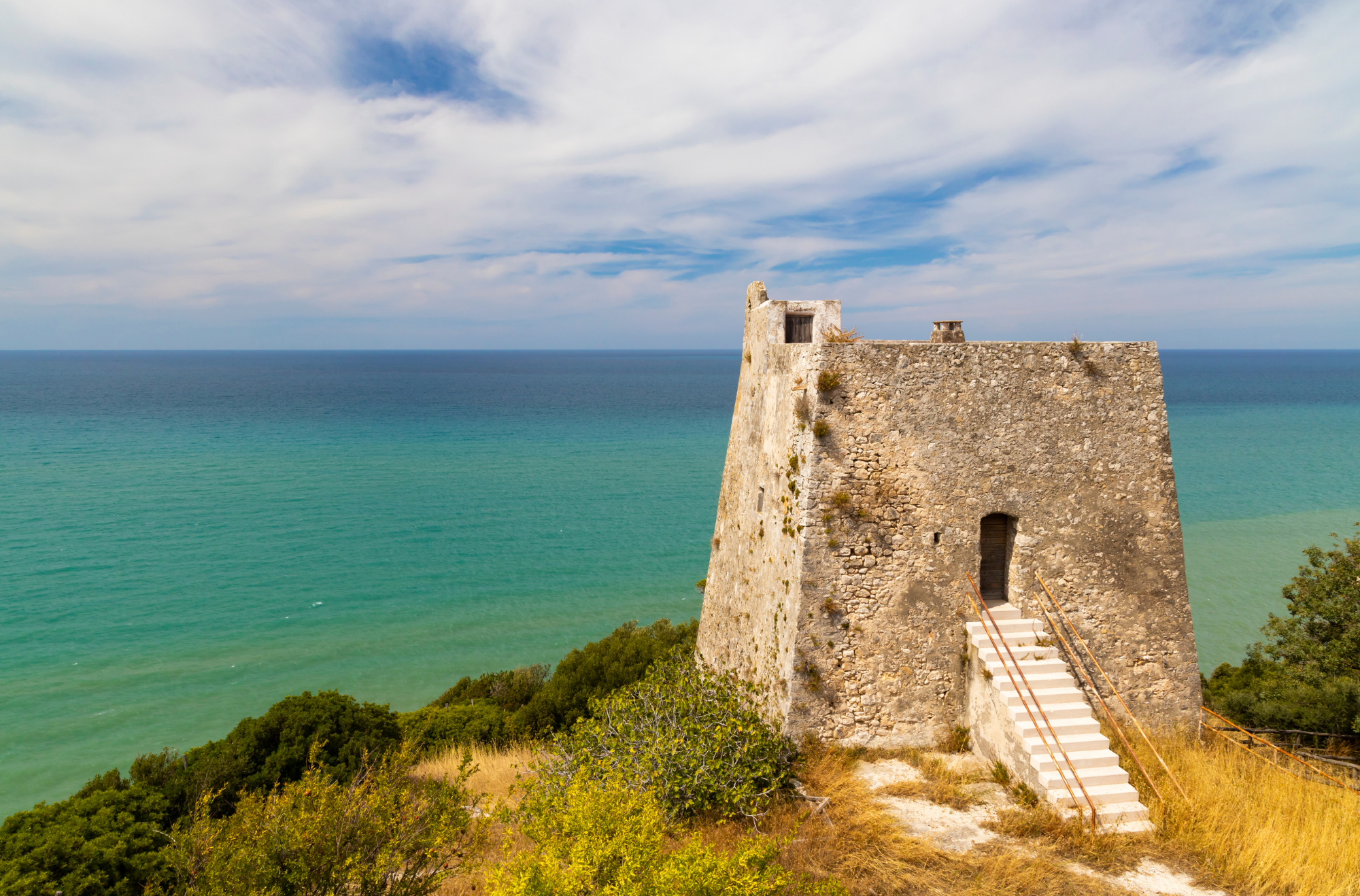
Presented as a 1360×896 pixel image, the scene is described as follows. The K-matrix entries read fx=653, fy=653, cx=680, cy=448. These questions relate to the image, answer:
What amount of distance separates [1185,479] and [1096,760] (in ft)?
186

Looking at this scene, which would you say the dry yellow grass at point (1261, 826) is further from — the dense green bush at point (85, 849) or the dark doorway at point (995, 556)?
the dense green bush at point (85, 849)

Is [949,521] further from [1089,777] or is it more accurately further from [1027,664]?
[1089,777]

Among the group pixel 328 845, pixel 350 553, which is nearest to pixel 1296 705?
pixel 328 845

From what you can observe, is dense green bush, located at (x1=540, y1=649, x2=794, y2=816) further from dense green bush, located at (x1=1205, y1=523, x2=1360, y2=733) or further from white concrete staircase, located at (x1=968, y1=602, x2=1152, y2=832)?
dense green bush, located at (x1=1205, y1=523, x2=1360, y2=733)

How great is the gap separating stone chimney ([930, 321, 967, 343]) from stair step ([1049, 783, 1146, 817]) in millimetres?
7725

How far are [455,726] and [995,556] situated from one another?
1437 cm

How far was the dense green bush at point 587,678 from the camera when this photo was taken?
696 inches

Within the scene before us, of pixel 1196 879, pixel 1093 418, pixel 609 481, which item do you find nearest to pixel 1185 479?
pixel 609 481

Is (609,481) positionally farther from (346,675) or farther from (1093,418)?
(1093,418)

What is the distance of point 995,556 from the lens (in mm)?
11734

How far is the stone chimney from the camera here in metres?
12.8

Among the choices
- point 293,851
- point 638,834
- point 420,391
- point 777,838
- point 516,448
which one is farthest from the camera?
point 420,391

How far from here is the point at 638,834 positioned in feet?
19.2

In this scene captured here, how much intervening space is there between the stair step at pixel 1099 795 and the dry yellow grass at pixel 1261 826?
0.40m
